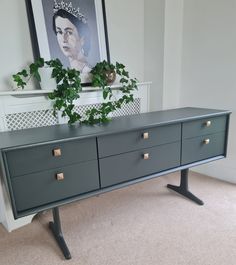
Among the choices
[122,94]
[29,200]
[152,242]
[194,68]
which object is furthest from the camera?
[194,68]

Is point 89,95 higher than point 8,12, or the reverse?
point 8,12

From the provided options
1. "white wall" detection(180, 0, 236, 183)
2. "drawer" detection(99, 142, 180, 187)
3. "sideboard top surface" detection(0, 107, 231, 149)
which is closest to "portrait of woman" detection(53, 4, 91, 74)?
"sideboard top surface" detection(0, 107, 231, 149)

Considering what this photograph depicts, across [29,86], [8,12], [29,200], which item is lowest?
[29,200]

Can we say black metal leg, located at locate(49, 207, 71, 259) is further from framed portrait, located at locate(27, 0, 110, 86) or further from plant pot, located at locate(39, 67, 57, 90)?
framed portrait, located at locate(27, 0, 110, 86)

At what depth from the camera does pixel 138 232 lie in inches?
66.8

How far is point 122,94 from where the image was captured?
2.26 m

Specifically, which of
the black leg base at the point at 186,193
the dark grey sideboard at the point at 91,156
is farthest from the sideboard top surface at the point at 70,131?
the black leg base at the point at 186,193

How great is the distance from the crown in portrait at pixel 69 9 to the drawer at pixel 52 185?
126cm

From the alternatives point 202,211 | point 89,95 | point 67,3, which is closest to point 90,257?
point 202,211

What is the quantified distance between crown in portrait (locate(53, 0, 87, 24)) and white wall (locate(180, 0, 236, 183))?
1075 millimetres

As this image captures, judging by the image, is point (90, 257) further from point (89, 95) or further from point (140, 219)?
point (89, 95)

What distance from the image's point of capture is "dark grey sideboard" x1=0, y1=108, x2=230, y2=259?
1.30 meters

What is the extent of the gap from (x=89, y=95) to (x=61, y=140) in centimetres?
79

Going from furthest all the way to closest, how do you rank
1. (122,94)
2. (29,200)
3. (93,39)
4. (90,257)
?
1. (122,94)
2. (93,39)
3. (90,257)
4. (29,200)
